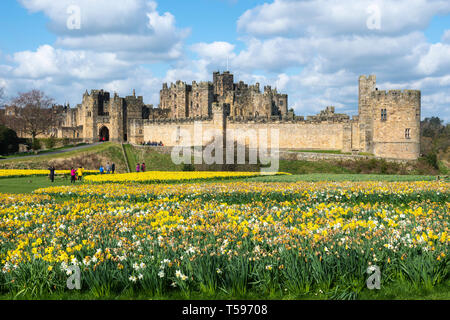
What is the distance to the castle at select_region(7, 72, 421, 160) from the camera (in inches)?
1839

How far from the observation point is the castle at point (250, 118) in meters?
46.7

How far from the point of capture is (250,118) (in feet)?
202

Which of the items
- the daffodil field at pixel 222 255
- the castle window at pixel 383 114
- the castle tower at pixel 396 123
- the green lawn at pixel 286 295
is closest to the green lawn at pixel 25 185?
the daffodil field at pixel 222 255

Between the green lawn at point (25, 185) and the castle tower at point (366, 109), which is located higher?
the castle tower at point (366, 109)

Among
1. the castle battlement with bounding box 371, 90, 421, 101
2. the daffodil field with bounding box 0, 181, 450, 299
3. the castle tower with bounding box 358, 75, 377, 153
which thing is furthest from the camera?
the castle tower with bounding box 358, 75, 377, 153

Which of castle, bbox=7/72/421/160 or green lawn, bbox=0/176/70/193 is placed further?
castle, bbox=7/72/421/160

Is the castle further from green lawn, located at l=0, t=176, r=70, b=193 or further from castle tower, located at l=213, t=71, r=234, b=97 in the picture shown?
green lawn, located at l=0, t=176, r=70, b=193

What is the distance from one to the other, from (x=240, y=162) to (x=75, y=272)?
34.9m

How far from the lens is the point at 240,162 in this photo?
140ft

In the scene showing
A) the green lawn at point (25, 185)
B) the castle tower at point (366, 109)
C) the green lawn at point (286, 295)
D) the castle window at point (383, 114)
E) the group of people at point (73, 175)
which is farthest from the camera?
the castle tower at point (366, 109)

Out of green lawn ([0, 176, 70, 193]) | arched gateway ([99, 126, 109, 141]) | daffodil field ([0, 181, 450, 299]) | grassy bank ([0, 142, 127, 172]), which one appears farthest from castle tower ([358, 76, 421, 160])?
arched gateway ([99, 126, 109, 141])

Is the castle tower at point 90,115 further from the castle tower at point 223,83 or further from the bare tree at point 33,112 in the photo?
the castle tower at point 223,83

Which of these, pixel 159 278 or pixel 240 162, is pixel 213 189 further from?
pixel 240 162
